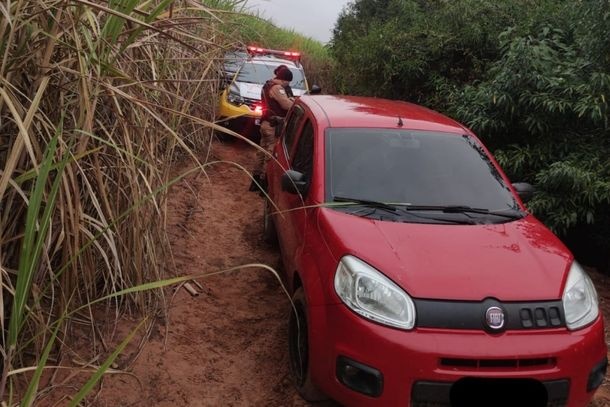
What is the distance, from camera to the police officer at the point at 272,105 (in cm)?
749

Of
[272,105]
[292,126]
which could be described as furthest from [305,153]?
[272,105]

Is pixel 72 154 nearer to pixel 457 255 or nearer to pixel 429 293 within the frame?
pixel 429 293

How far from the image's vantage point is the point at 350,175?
390cm

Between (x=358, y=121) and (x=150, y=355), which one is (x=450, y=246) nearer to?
(x=358, y=121)

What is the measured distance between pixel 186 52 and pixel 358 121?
1537mm

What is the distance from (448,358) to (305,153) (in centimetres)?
209

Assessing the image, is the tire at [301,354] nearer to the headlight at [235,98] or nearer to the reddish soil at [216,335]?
the reddish soil at [216,335]

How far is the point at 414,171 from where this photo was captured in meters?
3.98

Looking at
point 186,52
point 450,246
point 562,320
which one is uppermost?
point 186,52

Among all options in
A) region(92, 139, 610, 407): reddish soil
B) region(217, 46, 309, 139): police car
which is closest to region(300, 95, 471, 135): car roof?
region(92, 139, 610, 407): reddish soil

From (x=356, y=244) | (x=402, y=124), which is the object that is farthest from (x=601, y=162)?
(x=356, y=244)

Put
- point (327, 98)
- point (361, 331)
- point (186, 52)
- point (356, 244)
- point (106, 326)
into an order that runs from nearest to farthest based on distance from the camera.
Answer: point (361, 331)
point (356, 244)
point (106, 326)
point (186, 52)
point (327, 98)

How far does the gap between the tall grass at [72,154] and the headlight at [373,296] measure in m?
0.97

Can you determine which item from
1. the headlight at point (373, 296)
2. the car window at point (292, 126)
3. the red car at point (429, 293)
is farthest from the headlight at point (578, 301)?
the car window at point (292, 126)
